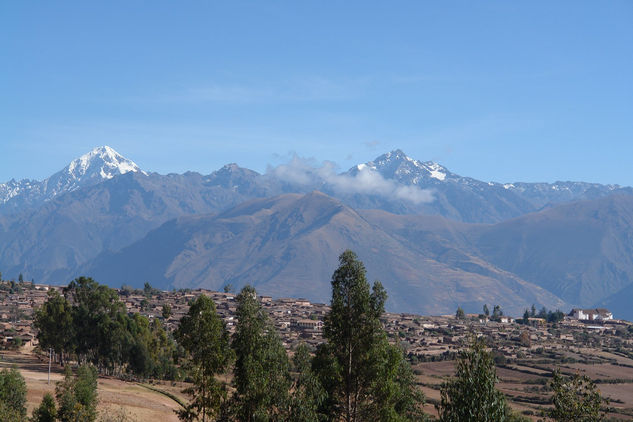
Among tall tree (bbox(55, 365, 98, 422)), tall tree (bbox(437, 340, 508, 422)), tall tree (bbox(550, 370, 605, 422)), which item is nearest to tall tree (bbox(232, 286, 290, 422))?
tall tree (bbox(437, 340, 508, 422))

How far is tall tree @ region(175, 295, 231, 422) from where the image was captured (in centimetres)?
5600

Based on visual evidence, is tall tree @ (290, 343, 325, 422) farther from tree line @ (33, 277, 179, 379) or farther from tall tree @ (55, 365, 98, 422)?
tree line @ (33, 277, 179, 379)

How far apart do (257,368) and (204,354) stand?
4.57 metres

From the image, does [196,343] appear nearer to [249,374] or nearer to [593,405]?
[249,374]

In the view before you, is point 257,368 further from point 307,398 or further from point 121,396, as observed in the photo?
point 121,396

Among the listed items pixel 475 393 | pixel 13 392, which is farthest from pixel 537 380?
pixel 475 393

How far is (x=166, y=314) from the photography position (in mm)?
188125

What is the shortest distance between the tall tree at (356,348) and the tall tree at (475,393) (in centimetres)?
1333

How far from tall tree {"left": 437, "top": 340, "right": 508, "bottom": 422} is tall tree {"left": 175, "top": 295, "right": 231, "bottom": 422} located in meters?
19.7

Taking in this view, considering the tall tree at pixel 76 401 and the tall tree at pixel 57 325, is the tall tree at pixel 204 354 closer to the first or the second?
the tall tree at pixel 76 401

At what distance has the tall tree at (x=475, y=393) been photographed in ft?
133

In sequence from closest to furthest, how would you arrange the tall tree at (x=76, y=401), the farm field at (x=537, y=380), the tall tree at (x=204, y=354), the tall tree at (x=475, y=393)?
the tall tree at (x=475, y=393) < the tall tree at (x=204, y=354) < the tall tree at (x=76, y=401) < the farm field at (x=537, y=380)

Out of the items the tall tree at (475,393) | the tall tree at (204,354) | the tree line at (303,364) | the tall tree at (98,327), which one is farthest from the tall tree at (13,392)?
the tall tree at (475,393)

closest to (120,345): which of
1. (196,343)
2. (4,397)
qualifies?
(4,397)
